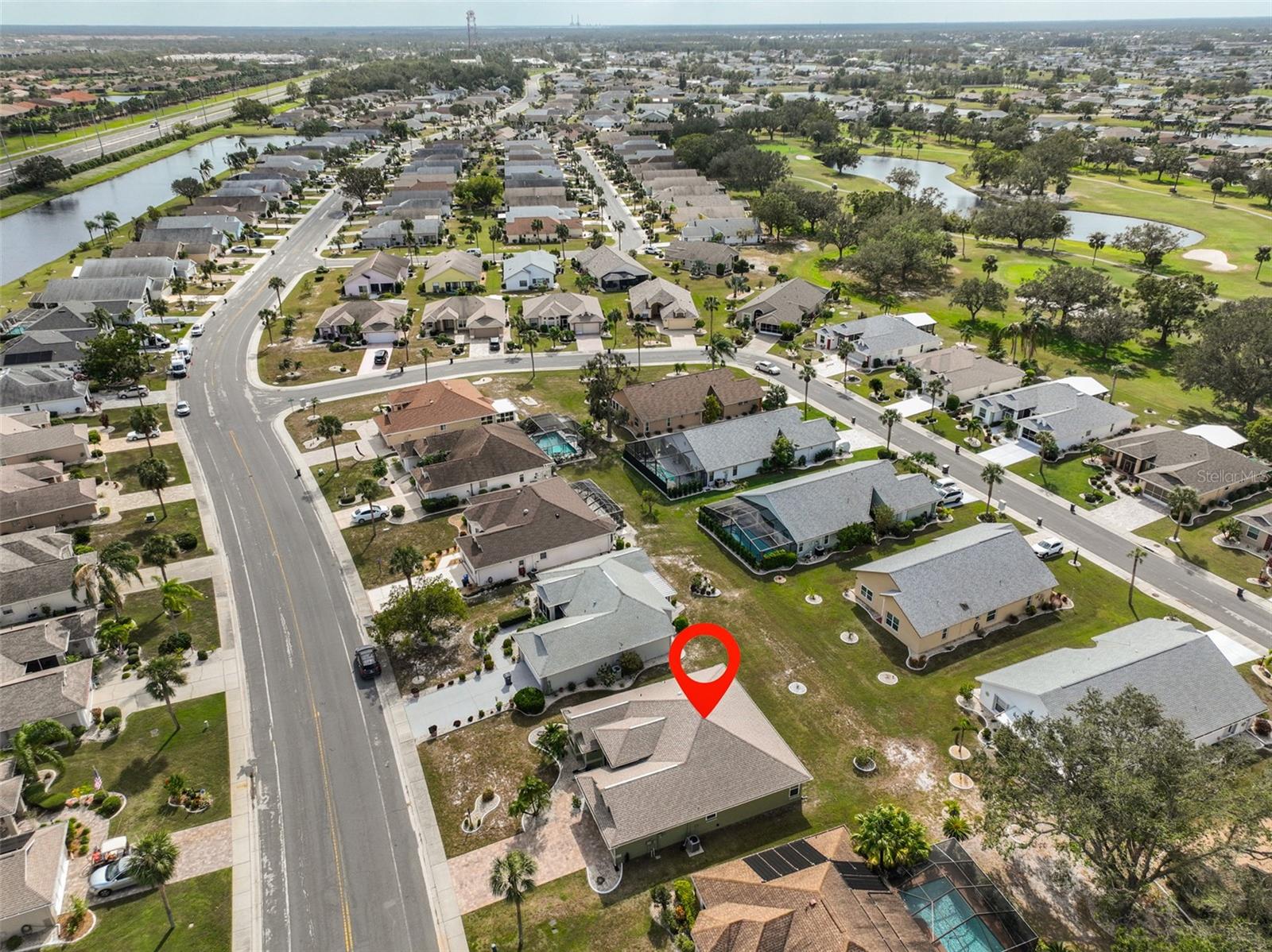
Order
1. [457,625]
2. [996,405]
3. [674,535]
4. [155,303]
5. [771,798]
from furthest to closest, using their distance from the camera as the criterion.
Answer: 1. [155,303]
2. [996,405]
3. [674,535]
4. [457,625]
5. [771,798]

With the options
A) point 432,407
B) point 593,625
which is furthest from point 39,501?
point 593,625

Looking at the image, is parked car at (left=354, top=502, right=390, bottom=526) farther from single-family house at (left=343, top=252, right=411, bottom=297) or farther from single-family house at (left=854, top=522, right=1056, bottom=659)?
single-family house at (left=343, top=252, right=411, bottom=297)

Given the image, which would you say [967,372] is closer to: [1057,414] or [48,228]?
[1057,414]

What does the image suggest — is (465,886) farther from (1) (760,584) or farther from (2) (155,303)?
(2) (155,303)

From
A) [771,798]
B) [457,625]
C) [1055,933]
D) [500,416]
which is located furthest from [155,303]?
[1055,933]

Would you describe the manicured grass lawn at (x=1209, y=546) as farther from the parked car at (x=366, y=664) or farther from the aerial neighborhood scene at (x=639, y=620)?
the parked car at (x=366, y=664)

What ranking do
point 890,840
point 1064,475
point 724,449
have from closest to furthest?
1. point 890,840
2. point 724,449
3. point 1064,475
